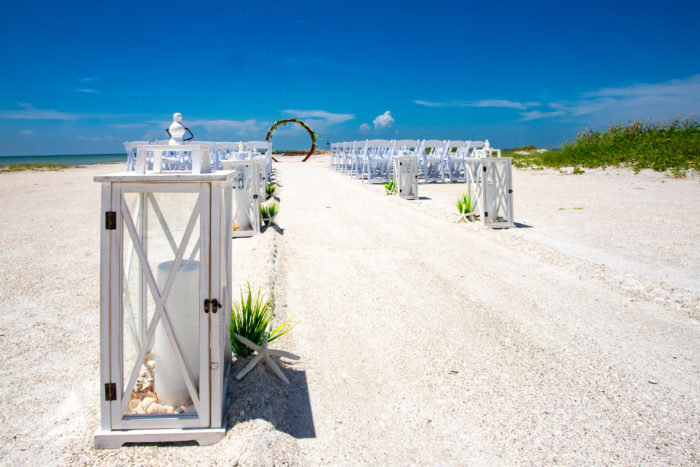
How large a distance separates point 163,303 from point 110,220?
0.40 m

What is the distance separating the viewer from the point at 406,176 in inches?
407

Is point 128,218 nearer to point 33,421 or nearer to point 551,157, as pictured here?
point 33,421

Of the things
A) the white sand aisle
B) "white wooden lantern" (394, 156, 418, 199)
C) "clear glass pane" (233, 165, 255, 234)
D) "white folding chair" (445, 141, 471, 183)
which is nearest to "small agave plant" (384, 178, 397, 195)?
"white wooden lantern" (394, 156, 418, 199)

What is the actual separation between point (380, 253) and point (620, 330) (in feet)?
8.86

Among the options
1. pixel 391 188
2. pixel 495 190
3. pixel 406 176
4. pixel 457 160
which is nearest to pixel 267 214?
pixel 495 190

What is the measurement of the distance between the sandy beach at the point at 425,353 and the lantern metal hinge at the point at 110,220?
0.93 m

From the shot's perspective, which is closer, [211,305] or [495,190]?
[211,305]

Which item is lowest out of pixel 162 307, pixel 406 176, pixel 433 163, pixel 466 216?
pixel 162 307

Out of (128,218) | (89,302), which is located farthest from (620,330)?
(89,302)

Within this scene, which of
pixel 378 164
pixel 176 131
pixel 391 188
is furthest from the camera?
pixel 378 164

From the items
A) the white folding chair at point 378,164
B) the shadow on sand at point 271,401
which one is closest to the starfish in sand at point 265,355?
the shadow on sand at point 271,401

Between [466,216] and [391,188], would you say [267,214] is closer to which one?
[466,216]

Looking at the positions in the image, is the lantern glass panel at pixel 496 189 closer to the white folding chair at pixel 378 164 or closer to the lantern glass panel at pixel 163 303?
the lantern glass panel at pixel 163 303

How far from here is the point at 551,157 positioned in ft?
64.1
